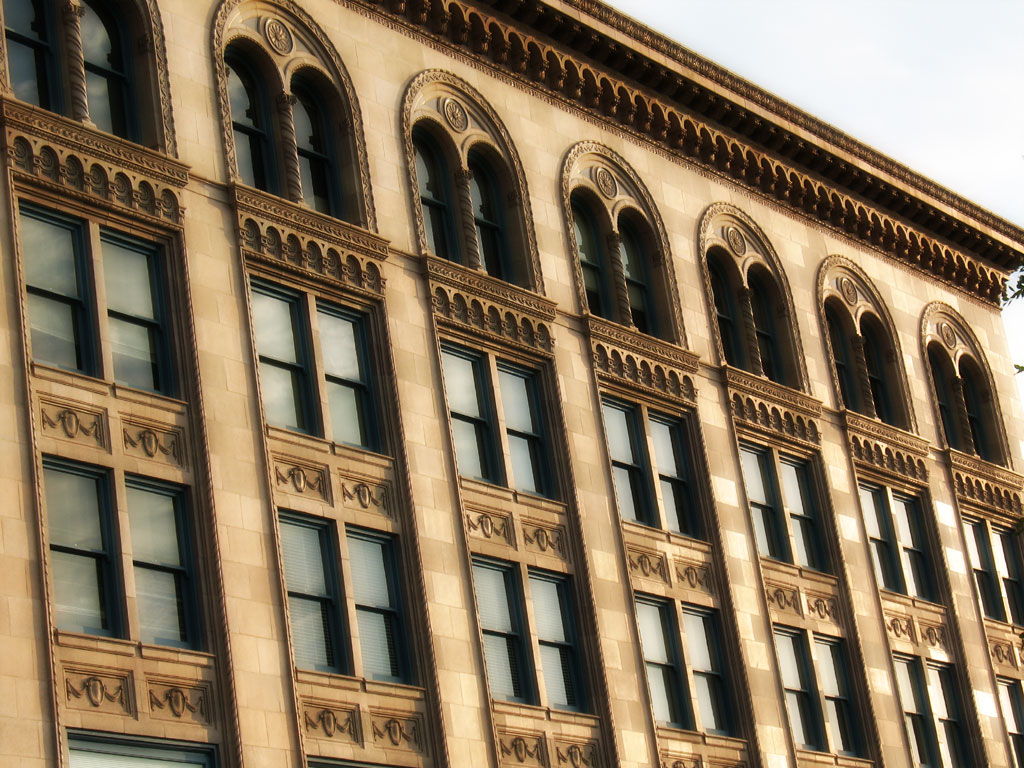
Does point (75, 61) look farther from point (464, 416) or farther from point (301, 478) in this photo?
point (464, 416)

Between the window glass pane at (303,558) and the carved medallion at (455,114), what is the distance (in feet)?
30.3

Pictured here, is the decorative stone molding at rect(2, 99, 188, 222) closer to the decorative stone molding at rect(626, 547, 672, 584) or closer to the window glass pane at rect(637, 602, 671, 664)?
the decorative stone molding at rect(626, 547, 672, 584)

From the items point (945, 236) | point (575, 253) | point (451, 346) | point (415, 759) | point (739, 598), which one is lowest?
point (415, 759)

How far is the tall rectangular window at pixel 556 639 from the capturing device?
31078 millimetres

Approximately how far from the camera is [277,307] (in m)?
30.0

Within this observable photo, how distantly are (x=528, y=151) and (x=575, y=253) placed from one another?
2.06 m

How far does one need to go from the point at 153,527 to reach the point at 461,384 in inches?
295

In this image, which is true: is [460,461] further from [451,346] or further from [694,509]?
[694,509]

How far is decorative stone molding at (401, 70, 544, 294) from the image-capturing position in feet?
111

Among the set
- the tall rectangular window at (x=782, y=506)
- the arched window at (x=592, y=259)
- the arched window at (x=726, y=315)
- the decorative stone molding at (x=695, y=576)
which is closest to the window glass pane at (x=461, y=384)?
the arched window at (x=592, y=259)

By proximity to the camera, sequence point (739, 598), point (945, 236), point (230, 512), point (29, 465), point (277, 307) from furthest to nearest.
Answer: point (945, 236)
point (739, 598)
point (277, 307)
point (230, 512)
point (29, 465)

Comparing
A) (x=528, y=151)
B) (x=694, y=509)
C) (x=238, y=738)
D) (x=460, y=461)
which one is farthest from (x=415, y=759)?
(x=528, y=151)

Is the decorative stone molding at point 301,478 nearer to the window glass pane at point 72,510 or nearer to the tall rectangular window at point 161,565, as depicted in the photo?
the tall rectangular window at point 161,565

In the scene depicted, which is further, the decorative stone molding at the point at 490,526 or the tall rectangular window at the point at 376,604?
the decorative stone molding at the point at 490,526
